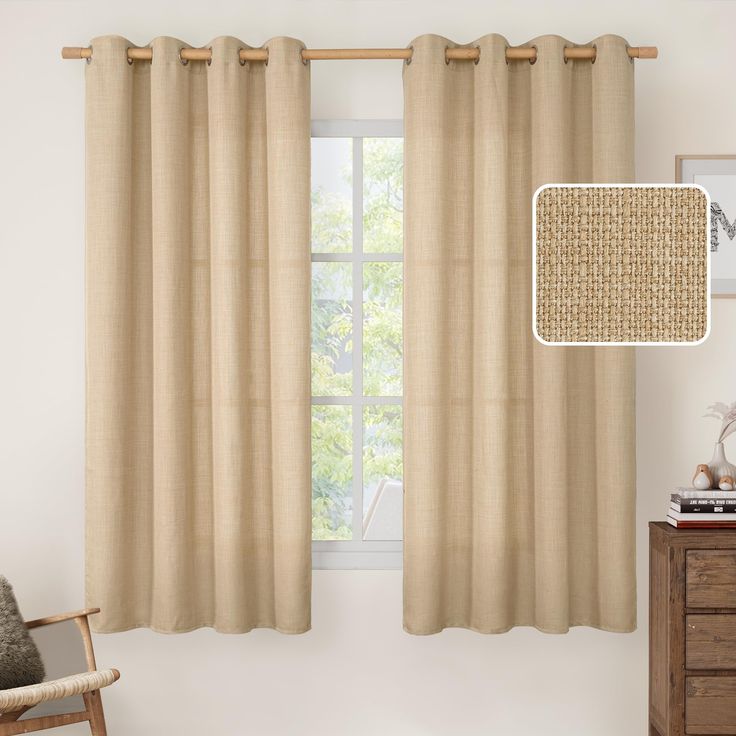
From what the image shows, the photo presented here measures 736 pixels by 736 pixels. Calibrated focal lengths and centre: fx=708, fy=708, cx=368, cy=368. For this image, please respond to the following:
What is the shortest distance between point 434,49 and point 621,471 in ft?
4.81

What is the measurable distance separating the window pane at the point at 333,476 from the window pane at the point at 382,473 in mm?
59

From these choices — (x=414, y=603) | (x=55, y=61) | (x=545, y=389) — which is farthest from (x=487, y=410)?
(x=55, y=61)

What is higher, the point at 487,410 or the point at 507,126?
the point at 507,126

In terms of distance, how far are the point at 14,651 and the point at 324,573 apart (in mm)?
956

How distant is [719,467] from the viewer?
214cm

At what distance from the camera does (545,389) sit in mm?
2252

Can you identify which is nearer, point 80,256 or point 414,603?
point 414,603

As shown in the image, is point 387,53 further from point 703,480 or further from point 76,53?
point 703,480

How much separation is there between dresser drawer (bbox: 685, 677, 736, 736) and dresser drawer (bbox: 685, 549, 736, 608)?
0.72ft

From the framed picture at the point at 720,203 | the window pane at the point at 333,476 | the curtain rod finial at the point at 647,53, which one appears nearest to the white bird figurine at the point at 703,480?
the framed picture at the point at 720,203

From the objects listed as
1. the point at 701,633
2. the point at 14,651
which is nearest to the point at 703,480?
the point at 701,633

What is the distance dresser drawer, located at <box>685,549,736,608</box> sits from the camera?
198cm

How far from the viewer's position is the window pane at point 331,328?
98.4 inches

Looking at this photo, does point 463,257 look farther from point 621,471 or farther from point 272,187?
point 621,471
